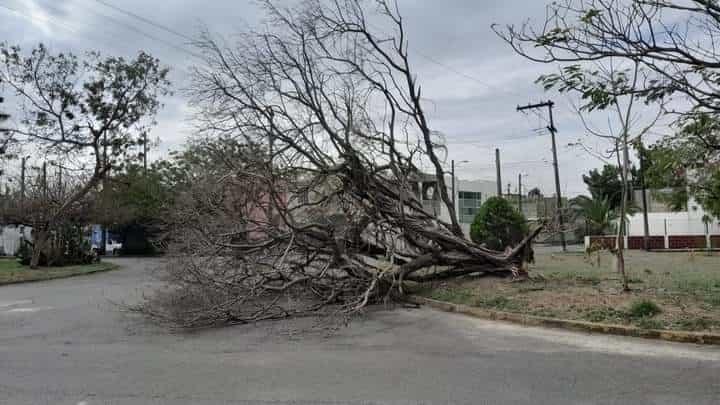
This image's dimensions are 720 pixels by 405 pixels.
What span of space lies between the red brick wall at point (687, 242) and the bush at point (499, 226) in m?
18.2

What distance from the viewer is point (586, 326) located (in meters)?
9.28

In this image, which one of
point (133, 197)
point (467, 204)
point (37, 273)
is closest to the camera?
point (37, 273)

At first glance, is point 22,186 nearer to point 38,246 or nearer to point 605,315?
point 38,246

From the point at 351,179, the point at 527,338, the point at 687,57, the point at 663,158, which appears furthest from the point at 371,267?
the point at 687,57

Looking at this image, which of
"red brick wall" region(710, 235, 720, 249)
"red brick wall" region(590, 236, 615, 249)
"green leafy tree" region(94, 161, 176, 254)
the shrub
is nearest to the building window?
"red brick wall" region(710, 235, 720, 249)

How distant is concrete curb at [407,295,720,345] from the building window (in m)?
46.3

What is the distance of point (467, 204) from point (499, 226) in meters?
35.8

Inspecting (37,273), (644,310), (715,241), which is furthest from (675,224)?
(37,273)

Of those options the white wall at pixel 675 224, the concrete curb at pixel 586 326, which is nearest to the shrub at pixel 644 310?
the concrete curb at pixel 586 326

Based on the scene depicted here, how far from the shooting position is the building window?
57.8 metres

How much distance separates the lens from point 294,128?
556 inches

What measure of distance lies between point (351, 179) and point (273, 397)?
8103 mm

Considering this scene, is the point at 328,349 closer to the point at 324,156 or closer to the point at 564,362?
the point at 564,362

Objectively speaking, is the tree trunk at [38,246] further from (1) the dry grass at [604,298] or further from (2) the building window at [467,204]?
(2) the building window at [467,204]
